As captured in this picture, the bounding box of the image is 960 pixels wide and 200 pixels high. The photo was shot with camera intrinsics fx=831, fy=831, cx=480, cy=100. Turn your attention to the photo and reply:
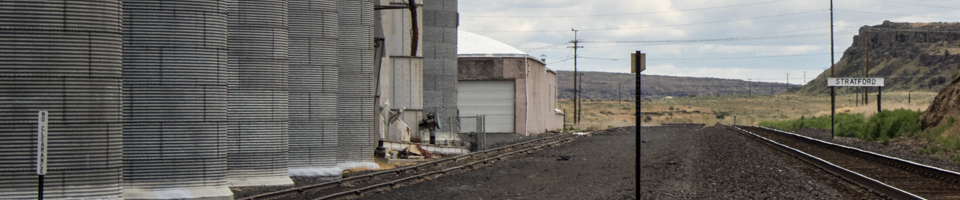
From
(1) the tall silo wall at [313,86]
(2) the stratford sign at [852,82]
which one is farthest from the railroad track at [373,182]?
(2) the stratford sign at [852,82]

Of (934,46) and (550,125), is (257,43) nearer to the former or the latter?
(550,125)

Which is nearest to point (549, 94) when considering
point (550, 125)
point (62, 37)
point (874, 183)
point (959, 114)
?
point (550, 125)

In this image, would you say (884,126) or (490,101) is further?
(490,101)

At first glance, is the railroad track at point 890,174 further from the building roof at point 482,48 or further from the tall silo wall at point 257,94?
the building roof at point 482,48

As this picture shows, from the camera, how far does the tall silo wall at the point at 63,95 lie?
10.6m

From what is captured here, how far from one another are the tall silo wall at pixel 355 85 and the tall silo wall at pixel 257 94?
4.34 m

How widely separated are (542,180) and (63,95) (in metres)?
10.9

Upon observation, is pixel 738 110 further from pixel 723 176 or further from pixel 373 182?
pixel 373 182

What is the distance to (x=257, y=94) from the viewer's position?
16828mm

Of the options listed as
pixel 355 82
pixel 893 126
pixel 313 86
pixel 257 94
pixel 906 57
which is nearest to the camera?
pixel 257 94

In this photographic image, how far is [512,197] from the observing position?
15.4m

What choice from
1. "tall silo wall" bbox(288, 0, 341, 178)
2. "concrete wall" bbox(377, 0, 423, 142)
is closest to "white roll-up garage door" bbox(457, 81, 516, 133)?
"concrete wall" bbox(377, 0, 423, 142)

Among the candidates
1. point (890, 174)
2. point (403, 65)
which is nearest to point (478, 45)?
point (403, 65)

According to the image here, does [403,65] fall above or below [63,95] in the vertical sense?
above
